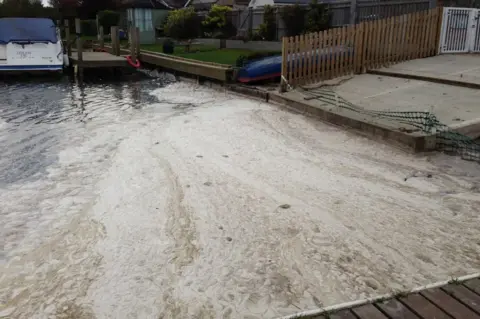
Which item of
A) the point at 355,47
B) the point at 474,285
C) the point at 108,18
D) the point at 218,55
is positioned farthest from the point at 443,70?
the point at 108,18

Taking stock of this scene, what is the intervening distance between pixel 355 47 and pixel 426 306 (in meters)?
9.86

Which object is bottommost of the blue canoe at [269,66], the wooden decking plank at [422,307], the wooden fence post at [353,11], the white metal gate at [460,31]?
the wooden decking plank at [422,307]

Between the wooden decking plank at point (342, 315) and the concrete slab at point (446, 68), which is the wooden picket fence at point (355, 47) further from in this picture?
the wooden decking plank at point (342, 315)

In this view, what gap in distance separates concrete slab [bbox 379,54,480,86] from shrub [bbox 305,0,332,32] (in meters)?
6.02

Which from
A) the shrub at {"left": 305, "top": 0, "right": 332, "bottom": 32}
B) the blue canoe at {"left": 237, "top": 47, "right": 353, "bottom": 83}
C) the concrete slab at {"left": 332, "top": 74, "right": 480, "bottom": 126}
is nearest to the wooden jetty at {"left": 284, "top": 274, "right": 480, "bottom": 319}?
the concrete slab at {"left": 332, "top": 74, "right": 480, "bottom": 126}

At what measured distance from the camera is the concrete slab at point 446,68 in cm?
1025

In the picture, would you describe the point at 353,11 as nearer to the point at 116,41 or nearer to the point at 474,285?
the point at 116,41

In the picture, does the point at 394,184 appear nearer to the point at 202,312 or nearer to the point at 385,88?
the point at 202,312

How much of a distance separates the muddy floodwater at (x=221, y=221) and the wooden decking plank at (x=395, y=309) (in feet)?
0.73

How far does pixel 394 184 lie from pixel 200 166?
8.46ft

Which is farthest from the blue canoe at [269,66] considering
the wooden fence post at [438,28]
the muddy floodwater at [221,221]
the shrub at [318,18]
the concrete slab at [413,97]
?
the shrub at [318,18]

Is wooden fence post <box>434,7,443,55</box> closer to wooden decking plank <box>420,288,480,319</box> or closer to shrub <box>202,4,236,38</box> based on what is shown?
wooden decking plank <box>420,288,480,319</box>

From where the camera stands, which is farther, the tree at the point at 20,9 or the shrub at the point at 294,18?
the tree at the point at 20,9

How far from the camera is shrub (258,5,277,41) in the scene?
21203mm
